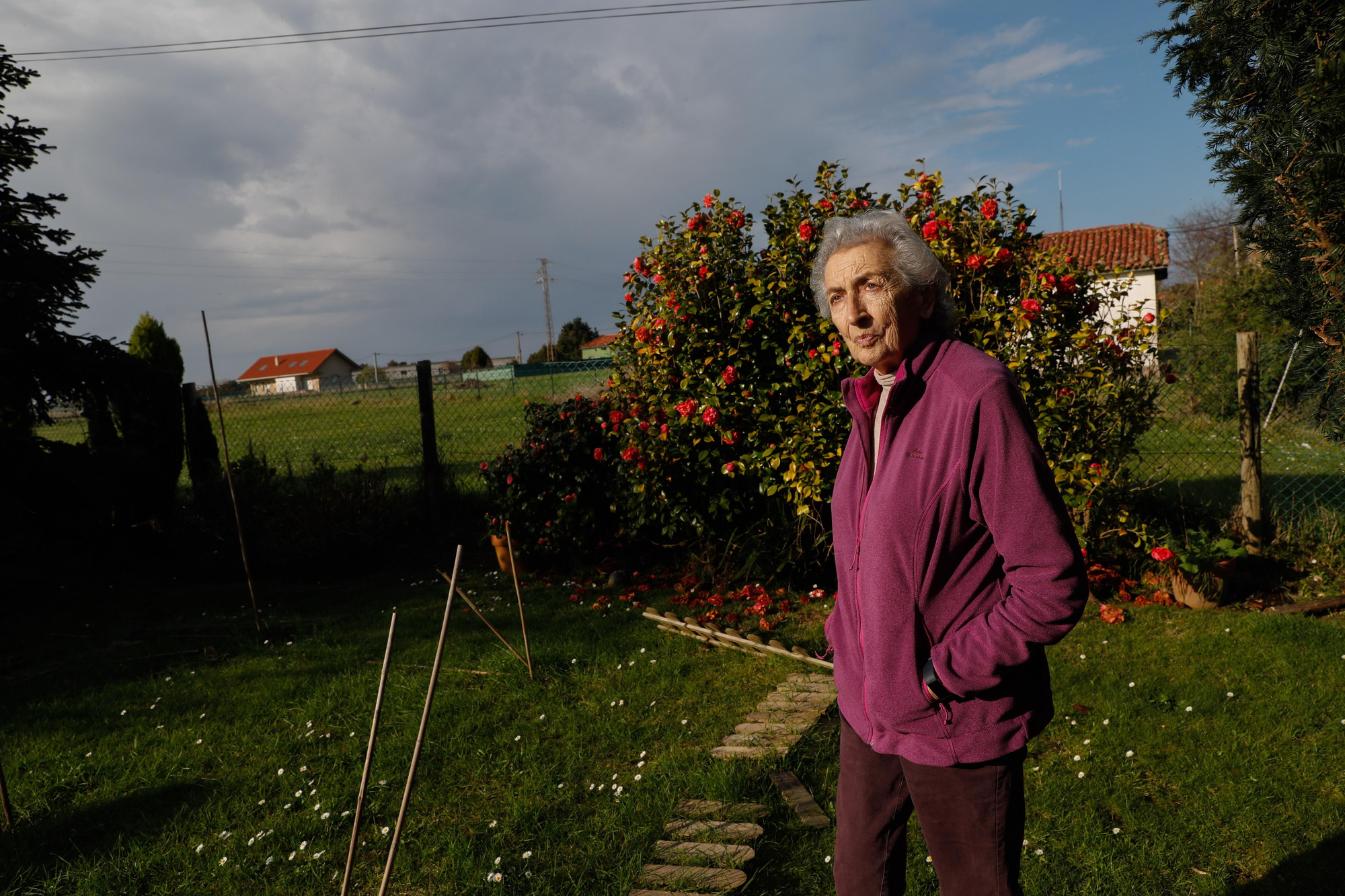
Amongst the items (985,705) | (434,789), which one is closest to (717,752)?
(434,789)

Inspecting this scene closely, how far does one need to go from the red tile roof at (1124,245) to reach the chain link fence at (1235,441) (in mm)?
13813

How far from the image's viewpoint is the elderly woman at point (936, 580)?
1324 mm

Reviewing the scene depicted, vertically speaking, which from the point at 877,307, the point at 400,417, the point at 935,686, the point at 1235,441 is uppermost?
the point at 877,307

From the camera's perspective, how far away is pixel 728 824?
8.59ft

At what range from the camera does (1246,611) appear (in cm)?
426

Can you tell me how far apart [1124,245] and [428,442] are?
22067mm

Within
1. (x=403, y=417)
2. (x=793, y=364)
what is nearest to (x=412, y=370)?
(x=403, y=417)

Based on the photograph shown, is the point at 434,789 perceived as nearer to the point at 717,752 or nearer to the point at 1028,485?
the point at 717,752

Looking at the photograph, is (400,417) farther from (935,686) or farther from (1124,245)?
(1124,245)

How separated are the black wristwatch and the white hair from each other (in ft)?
2.24

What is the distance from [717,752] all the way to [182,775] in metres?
2.25

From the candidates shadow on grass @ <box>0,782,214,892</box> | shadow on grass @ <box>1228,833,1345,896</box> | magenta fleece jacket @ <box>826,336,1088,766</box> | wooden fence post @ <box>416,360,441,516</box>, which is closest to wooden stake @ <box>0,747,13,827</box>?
shadow on grass @ <box>0,782,214,892</box>

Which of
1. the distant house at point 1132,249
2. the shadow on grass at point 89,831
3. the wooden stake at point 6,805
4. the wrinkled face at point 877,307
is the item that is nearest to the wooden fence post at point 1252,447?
the wrinkled face at point 877,307

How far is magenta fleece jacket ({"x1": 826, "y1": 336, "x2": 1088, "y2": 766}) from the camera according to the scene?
4.31ft
